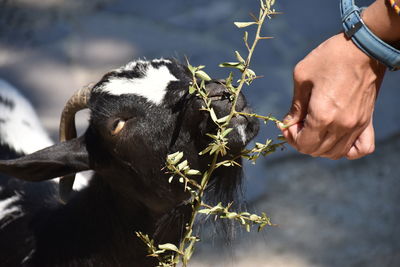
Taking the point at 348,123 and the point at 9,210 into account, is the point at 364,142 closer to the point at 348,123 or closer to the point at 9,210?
the point at 348,123

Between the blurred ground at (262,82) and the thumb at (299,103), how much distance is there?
2266 millimetres

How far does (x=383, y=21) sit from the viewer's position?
163 centimetres

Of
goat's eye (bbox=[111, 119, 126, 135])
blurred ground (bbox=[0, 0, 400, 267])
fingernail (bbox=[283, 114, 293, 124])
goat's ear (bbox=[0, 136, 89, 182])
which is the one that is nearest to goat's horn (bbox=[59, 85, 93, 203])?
goat's ear (bbox=[0, 136, 89, 182])

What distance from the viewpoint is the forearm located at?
161cm

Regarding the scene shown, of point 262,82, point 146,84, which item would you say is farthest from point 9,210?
point 262,82

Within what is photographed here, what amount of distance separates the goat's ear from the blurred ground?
175 cm

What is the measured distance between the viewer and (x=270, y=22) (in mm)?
5160

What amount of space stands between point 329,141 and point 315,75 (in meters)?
0.17

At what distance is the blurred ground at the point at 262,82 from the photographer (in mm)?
4031

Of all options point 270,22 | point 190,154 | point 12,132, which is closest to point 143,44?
point 270,22

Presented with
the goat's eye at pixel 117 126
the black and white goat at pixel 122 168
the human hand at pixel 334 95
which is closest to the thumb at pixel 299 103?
the human hand at pixel 334 95

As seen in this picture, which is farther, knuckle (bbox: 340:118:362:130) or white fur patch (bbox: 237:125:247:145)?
white fur patch (bbox: 237:125:247:145)

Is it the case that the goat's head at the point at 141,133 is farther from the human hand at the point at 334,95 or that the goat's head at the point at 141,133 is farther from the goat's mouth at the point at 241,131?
the human hand at the point at 334,95

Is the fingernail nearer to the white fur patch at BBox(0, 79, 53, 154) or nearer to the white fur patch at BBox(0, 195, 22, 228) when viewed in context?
the white fur patch at BBox(0, 195, 22, 228)
